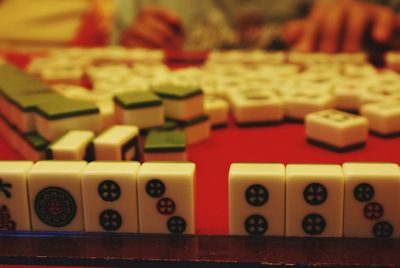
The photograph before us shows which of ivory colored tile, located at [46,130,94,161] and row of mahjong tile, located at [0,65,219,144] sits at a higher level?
row of mahjong tile, located at [0,65,219,144]

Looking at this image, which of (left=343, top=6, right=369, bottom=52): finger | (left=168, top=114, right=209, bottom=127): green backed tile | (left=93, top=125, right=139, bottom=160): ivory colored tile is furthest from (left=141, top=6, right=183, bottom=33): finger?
(left=93, top=125, right=139, bottom=160): ivory colored tile

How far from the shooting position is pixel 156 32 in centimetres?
417

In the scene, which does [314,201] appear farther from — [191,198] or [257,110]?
[257,110]

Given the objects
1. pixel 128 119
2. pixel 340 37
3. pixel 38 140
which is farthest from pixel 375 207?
pixel 340 37

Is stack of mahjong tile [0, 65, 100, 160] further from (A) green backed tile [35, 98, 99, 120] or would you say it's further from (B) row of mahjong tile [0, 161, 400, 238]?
(B) row of mahjong tile [0, 161, 400, 238]

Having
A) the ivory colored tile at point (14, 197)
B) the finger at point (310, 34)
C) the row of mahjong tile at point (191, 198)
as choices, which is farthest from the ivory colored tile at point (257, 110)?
the finger at point (310, 34)

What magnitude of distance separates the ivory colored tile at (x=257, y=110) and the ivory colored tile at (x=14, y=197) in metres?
0.94

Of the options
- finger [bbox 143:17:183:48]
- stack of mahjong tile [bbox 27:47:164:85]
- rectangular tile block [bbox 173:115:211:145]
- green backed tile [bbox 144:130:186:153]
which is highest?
finger [bbox 143:17:183:48]

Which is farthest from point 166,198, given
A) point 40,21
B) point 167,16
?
point 40,21

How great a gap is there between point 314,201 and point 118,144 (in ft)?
1.87

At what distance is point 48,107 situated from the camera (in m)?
1.61

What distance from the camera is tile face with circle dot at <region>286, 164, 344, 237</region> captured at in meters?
1.07

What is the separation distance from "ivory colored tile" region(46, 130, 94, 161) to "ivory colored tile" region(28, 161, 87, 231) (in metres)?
0.21

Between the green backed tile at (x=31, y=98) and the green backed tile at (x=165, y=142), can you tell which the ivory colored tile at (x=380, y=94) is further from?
the green backed tile at (x=31, y=98)
